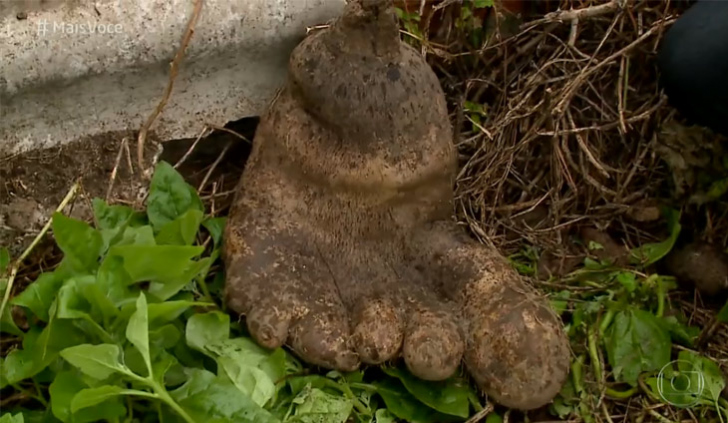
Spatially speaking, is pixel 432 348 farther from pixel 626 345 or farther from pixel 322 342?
pixel 626 345

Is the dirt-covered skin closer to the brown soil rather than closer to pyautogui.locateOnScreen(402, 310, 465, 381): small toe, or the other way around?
pyautogui.locateOnScreen(402, 310, 465, 381): small toe

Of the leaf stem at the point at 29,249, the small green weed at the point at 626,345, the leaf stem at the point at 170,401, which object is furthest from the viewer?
the small green weed at the point at 626,345

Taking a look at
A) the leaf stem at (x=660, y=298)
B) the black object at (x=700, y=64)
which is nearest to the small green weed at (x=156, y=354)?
the leaf stem at (x=660, y=298)

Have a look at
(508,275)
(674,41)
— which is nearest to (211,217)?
(508,275)

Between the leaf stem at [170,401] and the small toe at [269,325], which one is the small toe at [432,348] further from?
the leaf stem at [170,401]

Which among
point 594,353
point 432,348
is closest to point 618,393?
point 594,353

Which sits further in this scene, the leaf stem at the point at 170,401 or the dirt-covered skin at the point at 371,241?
the dirt-covered skin at the point at 371,241
